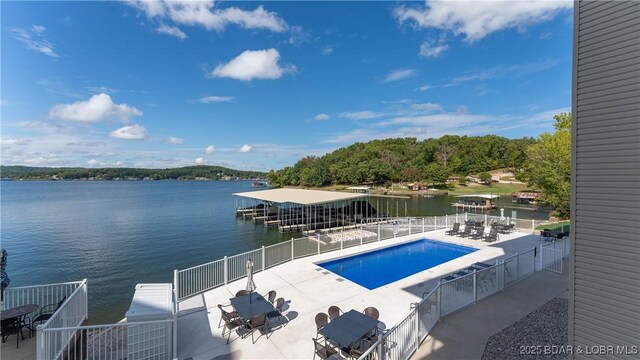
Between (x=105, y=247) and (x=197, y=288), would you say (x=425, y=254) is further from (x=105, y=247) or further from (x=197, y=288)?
(x=105, y=247)

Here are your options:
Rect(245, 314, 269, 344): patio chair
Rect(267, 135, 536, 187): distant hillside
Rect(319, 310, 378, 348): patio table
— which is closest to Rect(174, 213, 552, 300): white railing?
Rect(245, 314, 269, 344): patio chair

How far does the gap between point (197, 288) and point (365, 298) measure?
5492 mm

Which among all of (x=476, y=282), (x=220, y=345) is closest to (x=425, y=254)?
(x=476, y=282)

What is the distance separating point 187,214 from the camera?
42.7 metres

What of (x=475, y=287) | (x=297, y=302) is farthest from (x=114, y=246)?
(x=475, y=287)

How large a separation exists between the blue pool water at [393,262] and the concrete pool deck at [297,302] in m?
0.62

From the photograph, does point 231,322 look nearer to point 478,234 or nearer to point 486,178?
→ point 478,234

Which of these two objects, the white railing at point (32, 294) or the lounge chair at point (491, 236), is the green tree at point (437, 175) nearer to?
the lounge chair at point (491, 236)

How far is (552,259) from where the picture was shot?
10883mm

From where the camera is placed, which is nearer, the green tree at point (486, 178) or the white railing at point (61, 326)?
the white railing at point (61, 326)

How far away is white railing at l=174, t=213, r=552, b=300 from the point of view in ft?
32.0

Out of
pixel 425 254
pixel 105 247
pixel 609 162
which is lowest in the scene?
pixel 105 247

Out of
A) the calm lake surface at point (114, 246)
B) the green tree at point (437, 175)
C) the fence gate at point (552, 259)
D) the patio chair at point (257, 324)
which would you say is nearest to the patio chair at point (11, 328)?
the patio chair at point (257, 324)

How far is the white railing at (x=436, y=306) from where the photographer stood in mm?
5336
